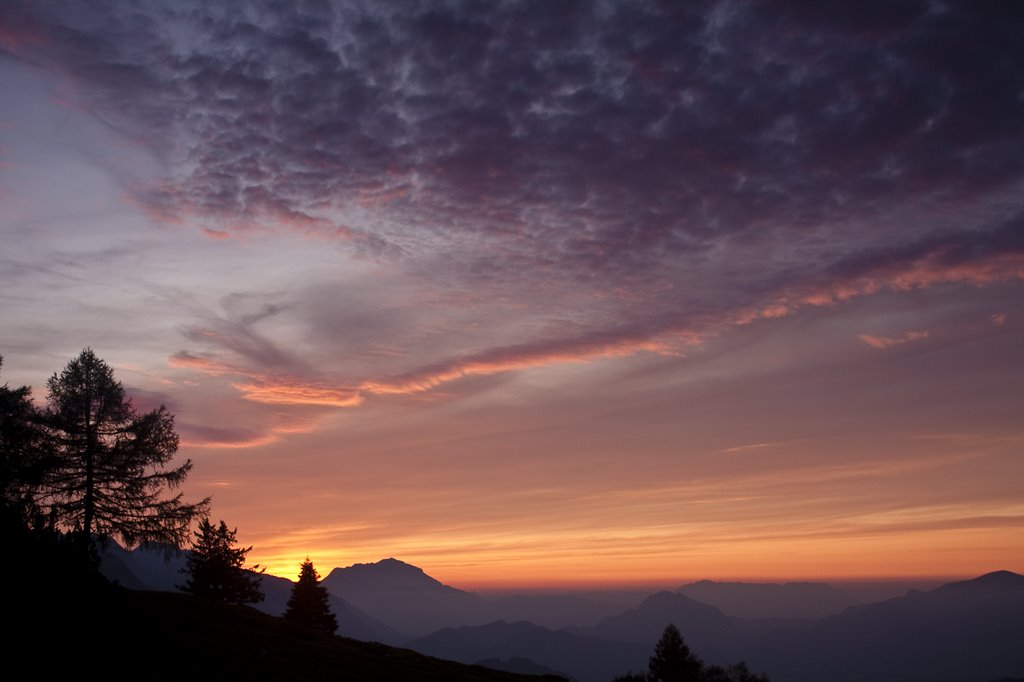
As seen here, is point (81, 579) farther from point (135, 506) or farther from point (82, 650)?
point (135, 506)

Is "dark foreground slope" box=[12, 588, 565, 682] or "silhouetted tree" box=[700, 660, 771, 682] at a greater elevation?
"dark foreground slope" box=[12, 588, 565, 682]

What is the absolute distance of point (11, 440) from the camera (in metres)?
45.6

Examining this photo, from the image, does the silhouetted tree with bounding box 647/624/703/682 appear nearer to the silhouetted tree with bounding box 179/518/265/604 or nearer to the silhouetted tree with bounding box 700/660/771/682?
the silhouetted tree with bounding box 700/660/771/682

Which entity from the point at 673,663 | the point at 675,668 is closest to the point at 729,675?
the point at 673,663

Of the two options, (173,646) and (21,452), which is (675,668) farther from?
(21,452)

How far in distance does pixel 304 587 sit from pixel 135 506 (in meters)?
39.7

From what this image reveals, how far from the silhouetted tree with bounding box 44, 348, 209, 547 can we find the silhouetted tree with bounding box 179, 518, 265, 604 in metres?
21.3

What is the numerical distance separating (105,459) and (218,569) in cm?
2734

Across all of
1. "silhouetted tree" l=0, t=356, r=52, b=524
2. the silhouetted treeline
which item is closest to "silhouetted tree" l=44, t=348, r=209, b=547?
"silhouetted tree" l=0, t=356, r=52, b=524

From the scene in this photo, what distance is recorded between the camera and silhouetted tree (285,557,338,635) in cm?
8119

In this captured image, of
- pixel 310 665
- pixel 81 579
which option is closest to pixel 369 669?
pixel 310 665

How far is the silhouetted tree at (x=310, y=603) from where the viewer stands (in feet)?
266

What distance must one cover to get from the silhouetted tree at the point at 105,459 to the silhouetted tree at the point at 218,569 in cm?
2126

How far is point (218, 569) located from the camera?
7012 centimetres
